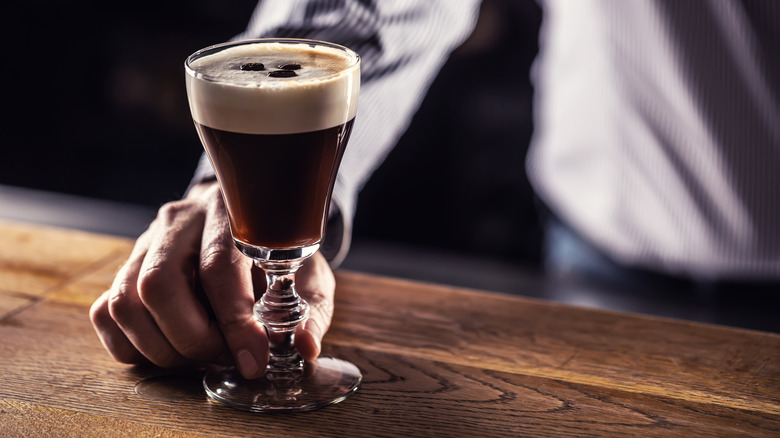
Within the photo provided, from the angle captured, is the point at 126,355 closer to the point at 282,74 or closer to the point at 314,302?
the point at 314,302

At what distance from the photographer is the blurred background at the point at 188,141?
3.39 metres

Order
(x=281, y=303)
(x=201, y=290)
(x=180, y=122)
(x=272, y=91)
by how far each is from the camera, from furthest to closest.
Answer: (x=180, y=122)
(x=201, y=290)
(x=281, y=303)
(x=272, y=91)

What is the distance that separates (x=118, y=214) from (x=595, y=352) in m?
3.48

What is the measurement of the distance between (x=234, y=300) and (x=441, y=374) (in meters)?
0.26

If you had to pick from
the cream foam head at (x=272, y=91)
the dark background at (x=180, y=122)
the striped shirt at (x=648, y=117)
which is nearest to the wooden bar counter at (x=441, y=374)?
the cream foam head at (x=272, y=91)

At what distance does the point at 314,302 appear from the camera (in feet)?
3.45

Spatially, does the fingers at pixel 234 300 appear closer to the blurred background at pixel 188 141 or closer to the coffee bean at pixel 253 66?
the coffee bean at pixel 253 66

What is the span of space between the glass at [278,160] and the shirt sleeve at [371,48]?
1.14 feet

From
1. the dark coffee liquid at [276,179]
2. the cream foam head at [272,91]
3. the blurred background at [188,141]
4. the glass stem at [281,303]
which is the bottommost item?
the blurred background at [188,141]

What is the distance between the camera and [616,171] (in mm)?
1937

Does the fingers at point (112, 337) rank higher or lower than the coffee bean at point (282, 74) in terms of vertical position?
lower

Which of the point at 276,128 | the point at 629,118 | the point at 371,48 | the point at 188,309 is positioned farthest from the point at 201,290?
the point at 629,118

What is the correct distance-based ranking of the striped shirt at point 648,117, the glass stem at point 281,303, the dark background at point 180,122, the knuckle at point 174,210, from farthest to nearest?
the dark background at point 180,122, the striped shirt at point 648,117, the knuckle at point 174,210, the glass stem at point 281,303

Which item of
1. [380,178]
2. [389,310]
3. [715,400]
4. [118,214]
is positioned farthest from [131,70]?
[715,400]
